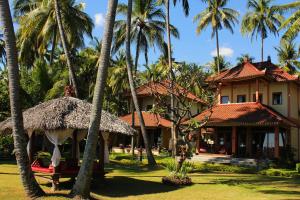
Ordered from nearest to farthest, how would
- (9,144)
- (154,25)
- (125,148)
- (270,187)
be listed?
(270,187) < (9,144) < (154,25) < (125,148)

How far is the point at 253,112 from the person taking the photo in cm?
2998

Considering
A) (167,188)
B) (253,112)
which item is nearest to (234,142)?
(253,112)

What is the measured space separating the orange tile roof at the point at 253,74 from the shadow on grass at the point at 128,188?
48.2ft

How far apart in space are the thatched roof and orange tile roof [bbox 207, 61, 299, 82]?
620 inches

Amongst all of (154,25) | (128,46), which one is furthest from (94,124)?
(154,25)

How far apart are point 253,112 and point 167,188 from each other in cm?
1458

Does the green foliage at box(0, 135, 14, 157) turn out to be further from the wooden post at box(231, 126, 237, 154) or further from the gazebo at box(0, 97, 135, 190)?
the wooden post at box(231, 126, 237, 154)

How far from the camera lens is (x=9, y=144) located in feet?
92.3

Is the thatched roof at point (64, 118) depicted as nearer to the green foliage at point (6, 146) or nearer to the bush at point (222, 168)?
the bush at point (222, 168)

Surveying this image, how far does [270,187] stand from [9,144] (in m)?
17.8

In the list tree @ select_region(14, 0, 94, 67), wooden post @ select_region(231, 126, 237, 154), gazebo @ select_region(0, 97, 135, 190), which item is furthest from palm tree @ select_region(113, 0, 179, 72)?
gazebo @ select_region(0, 97, 135, 190)

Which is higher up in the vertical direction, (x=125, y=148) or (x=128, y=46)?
(x=128, y=46)

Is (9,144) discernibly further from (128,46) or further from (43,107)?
(43,107)

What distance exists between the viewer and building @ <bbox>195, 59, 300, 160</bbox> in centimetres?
2966
